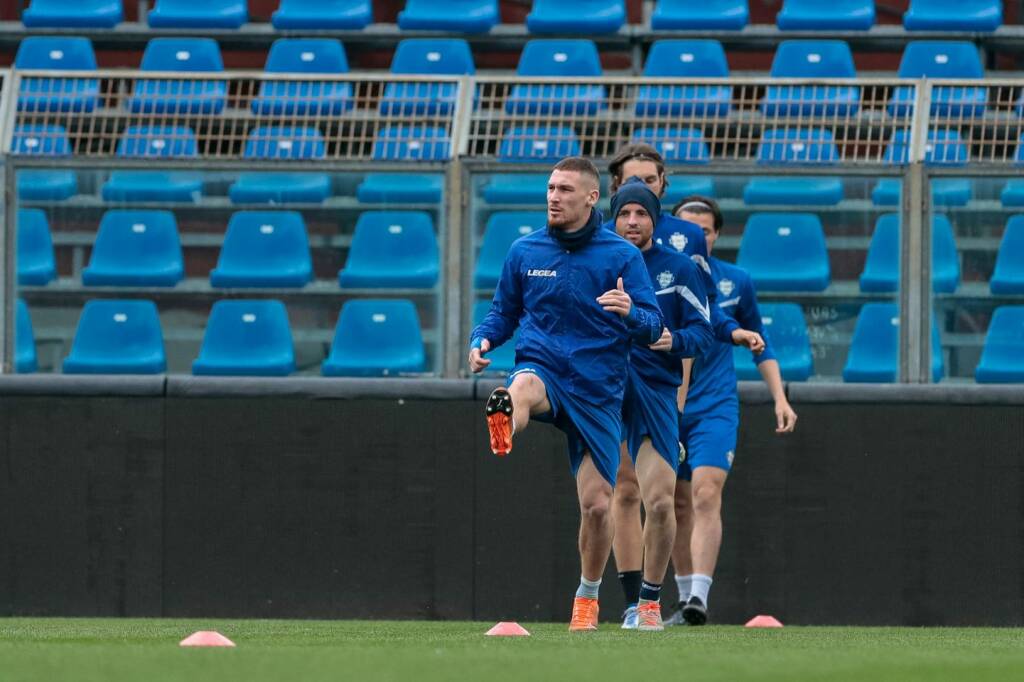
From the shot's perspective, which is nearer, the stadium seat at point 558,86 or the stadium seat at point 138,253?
the stadium seat at point 138,253

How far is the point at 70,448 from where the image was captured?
1024cm

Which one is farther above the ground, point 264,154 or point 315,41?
point 315,41

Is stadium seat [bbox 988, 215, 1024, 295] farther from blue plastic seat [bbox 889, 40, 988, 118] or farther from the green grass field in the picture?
blue plastic seat [bbox 889, 40, 988, 118]

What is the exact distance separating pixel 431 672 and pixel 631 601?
11.4 feet

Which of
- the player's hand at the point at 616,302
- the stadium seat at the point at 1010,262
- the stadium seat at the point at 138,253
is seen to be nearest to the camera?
the player's hand at the point at 616,302

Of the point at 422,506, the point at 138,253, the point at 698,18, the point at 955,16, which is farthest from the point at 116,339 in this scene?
the point at 955,16

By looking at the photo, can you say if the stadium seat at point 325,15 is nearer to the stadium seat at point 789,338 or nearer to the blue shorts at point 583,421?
the stadium seat at point 789,338

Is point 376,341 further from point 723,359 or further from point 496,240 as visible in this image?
point 723,359

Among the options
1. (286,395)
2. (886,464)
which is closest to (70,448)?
(286,395)

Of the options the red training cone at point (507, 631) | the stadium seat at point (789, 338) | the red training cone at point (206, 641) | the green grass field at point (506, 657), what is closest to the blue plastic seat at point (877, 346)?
the stadium seat at point (789, 338)

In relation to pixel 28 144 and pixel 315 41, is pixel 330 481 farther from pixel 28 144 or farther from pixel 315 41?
pixel 315 41

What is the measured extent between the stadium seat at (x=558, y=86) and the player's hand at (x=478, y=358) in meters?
3.60

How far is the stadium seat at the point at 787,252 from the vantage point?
10195mm

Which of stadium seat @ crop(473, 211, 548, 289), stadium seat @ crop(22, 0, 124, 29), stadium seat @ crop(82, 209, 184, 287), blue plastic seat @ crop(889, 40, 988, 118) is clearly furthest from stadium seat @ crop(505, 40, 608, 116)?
stadium seat @ crop(22, 0, 124, 29)
